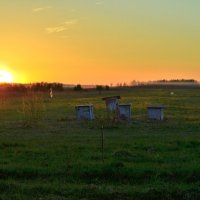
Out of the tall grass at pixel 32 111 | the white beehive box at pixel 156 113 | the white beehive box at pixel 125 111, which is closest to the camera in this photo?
the tall grass at pixel 32 111

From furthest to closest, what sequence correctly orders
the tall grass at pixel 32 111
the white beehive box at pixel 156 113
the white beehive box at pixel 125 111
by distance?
the white beehive box at pixel 156 113 → the white beehive box at pixel 125 111 → the tall grass at pixel 32 111

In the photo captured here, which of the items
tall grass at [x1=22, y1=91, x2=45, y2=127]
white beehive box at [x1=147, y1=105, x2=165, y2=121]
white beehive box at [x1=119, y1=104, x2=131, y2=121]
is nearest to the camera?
tall grass at [x1=22, y1=91, x2=45, y2=127]

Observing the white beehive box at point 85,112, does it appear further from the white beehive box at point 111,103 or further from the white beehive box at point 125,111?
the white beehive box at point 125,111

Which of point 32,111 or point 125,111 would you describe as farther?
point 125,111

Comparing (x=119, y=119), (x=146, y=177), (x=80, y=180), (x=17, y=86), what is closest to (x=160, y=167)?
(x=146, y=177)

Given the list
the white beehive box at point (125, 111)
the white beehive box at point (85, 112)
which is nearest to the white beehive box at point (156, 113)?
the white beehive box at point (125, 111)

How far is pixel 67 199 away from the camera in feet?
32.7

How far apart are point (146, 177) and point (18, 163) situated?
145 inches

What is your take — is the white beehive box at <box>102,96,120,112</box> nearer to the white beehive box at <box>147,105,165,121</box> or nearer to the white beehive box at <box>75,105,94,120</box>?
the white beehive box at <box>75,105,94,120</box>

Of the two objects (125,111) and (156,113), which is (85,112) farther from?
(156,113)

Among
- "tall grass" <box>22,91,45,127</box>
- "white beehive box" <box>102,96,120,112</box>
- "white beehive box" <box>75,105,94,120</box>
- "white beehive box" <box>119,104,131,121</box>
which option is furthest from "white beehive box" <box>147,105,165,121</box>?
"tall grass" <box>22,91,45,127</box>

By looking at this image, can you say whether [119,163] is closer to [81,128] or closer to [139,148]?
[139,148]

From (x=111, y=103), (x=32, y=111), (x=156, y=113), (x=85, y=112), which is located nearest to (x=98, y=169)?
(x=32, y=111)

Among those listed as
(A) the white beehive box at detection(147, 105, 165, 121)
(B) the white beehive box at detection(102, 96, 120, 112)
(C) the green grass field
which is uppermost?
(B) the white beehive box at detection(102, 96, 120, 112)
